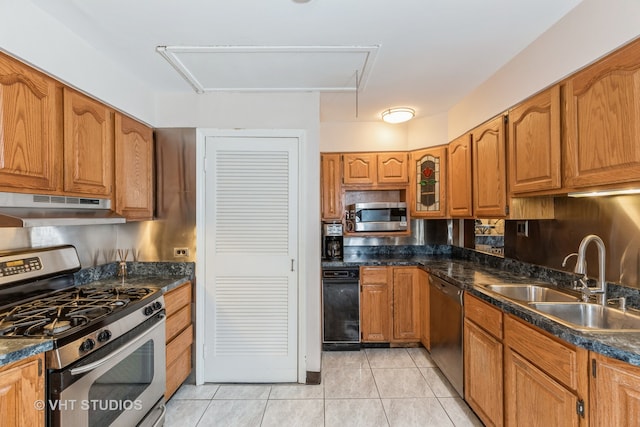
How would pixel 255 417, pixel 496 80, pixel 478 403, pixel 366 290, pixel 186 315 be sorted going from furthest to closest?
pixel 366 290 < pixel 186 315 < pixel 496 80 < pixel 255 417 < pixel 478 403

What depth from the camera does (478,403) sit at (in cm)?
204

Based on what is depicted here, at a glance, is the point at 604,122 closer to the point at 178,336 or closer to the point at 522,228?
the point at 522,228

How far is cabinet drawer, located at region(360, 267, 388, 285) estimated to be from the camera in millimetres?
3230

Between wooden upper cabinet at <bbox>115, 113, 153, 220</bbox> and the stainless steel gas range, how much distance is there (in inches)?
18.1

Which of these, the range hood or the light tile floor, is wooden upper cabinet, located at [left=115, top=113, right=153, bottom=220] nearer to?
the range hood

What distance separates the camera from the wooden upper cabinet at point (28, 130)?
4.68 ft

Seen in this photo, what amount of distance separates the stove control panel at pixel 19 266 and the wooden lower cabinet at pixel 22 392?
2.47ft

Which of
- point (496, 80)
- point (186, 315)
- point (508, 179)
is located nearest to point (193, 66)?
point (186, 315)

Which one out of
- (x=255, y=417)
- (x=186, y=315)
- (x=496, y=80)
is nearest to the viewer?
(x=255, y=417)

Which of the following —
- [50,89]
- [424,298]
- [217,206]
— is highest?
[50,89]

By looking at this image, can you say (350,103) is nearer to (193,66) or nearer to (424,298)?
(193,66)

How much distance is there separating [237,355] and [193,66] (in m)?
2.28

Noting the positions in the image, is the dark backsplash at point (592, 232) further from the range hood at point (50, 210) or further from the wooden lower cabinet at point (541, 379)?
the range hood at point (50, 210)

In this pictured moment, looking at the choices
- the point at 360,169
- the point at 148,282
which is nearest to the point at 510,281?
the point at 360,169
